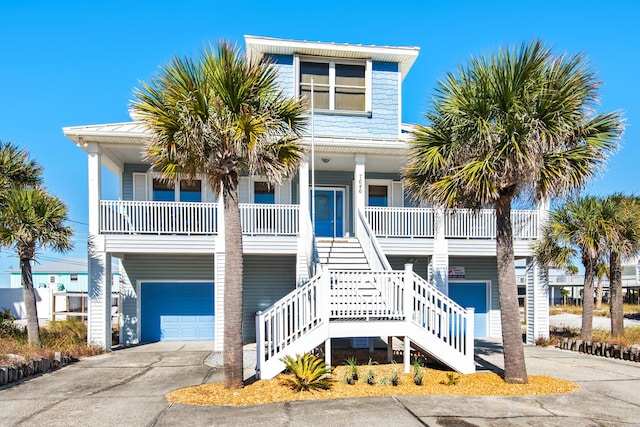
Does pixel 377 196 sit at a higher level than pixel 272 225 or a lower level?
higher

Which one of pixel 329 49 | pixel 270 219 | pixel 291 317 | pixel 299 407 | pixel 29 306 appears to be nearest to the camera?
pixel 299 407

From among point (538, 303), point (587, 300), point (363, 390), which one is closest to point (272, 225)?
point (363, 390)

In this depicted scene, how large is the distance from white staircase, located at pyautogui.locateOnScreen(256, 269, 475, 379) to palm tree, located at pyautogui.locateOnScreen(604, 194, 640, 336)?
5.87m

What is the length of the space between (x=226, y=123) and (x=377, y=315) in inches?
197

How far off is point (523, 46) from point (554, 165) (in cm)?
222

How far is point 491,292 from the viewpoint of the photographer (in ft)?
55.3

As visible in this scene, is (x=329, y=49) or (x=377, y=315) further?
(x=329, y=49)

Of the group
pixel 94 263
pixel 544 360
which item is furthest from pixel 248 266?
pixel 544 360

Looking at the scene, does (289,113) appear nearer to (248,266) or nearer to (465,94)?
(465,94)

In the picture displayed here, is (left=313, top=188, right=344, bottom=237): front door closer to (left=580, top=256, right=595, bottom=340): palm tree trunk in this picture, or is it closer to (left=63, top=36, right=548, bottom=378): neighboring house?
(left=63, top=36, right=548, bottom=378): neighboring house

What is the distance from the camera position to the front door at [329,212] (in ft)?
53.2

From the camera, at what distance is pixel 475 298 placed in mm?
16828

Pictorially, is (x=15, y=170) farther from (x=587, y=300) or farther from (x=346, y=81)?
(x=587, y=300)

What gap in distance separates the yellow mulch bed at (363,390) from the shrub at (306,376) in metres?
0.14
